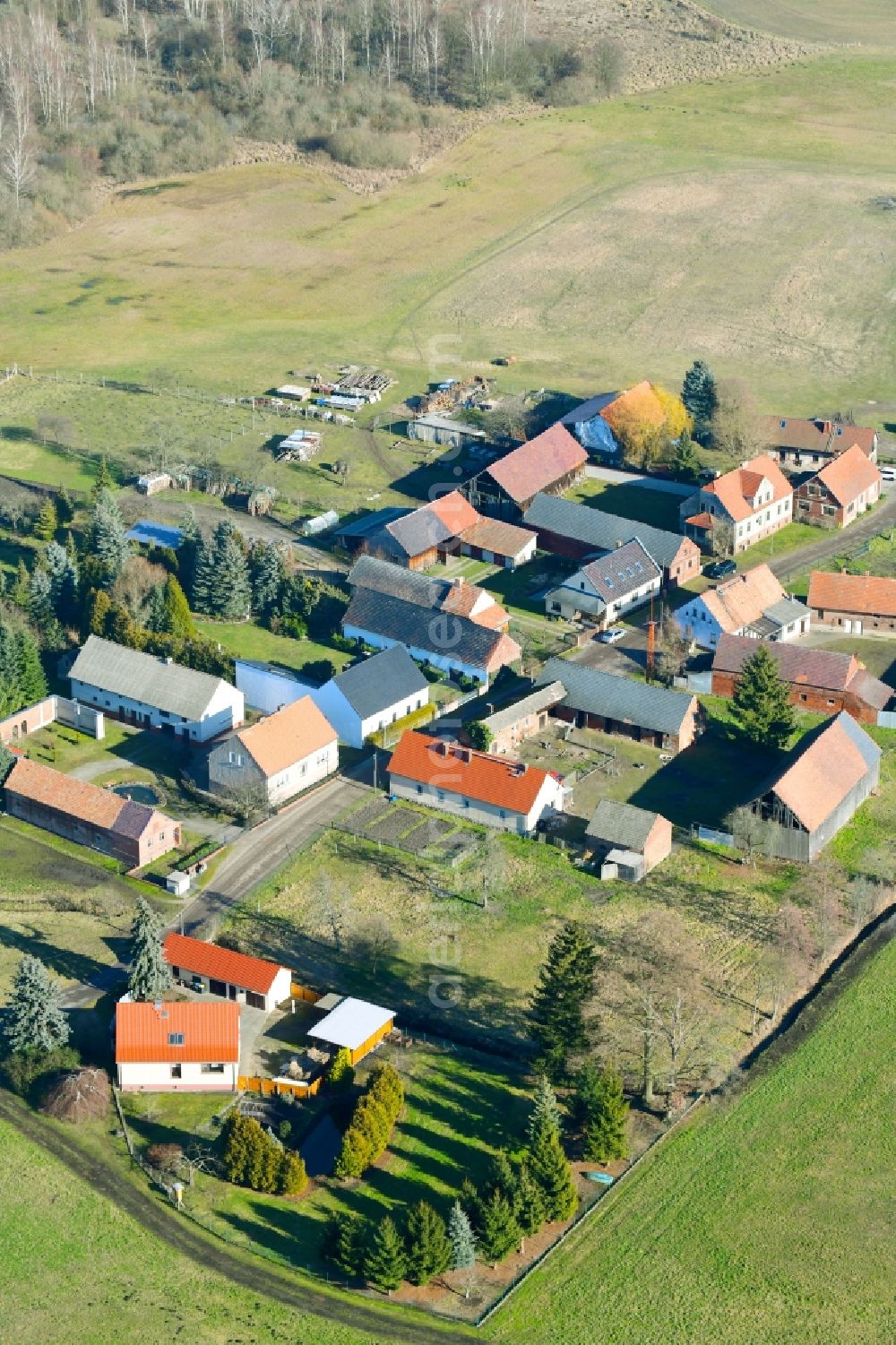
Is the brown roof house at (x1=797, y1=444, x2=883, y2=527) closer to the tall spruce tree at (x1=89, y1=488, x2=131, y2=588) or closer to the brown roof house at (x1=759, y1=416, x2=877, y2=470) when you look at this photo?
the brown roof house at (x1=759, y1=416, x2=877, y2=470)

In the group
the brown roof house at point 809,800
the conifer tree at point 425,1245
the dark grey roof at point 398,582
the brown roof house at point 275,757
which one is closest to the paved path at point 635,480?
the dark grey roof at point 398,582

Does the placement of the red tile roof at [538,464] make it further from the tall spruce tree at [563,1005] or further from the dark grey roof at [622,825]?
the tall spruce tree at [563,1005]

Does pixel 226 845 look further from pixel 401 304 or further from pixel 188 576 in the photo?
pixel 401 304

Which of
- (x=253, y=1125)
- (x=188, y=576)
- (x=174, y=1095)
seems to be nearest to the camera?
(x=253, y=1125)

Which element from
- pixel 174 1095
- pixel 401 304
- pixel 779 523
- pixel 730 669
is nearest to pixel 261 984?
pixel 174 1095

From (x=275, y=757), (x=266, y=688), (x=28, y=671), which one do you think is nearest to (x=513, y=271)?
(x=266, y=688)

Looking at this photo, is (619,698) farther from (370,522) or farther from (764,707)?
(370,522)
